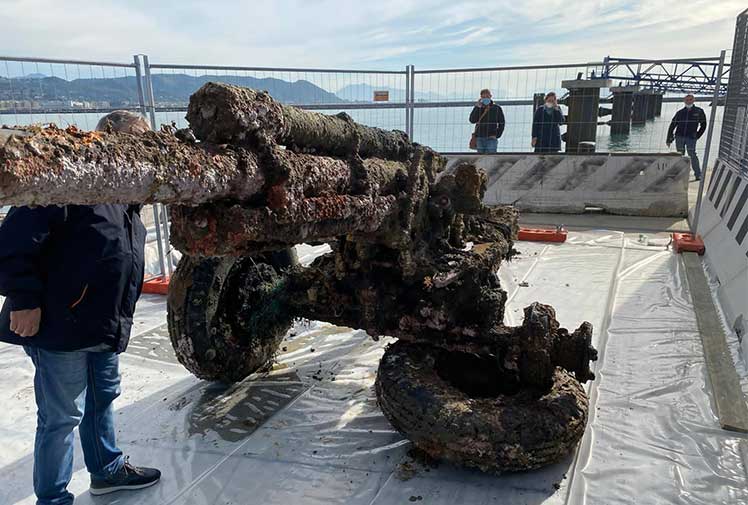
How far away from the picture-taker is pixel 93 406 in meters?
3.04

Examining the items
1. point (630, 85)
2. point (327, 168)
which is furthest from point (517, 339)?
point (630, 85)

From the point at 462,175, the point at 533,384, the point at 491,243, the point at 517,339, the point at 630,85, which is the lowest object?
the point at 533,384

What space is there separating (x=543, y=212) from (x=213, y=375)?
25.3 feet

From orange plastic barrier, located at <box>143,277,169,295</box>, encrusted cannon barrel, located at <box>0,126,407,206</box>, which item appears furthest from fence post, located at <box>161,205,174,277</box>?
encrusted cannon barrel, located at <box>0,126,407,206</box>

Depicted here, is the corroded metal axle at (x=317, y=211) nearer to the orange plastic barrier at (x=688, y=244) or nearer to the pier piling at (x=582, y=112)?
the orange plastic barrier at (x=688, y=244)

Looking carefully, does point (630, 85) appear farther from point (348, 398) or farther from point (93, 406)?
point (93, 406)

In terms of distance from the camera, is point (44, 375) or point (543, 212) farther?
point (543, 212)

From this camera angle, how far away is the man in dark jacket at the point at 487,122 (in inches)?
410

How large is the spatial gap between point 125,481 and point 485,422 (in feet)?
6.39

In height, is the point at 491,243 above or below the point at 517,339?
above

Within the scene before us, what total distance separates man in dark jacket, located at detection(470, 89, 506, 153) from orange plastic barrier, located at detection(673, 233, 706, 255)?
12.8 ft

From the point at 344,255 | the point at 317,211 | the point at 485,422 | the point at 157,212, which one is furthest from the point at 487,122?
the point at 317,211

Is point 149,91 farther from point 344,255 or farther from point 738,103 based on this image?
point 738,103

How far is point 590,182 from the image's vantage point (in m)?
9.96
